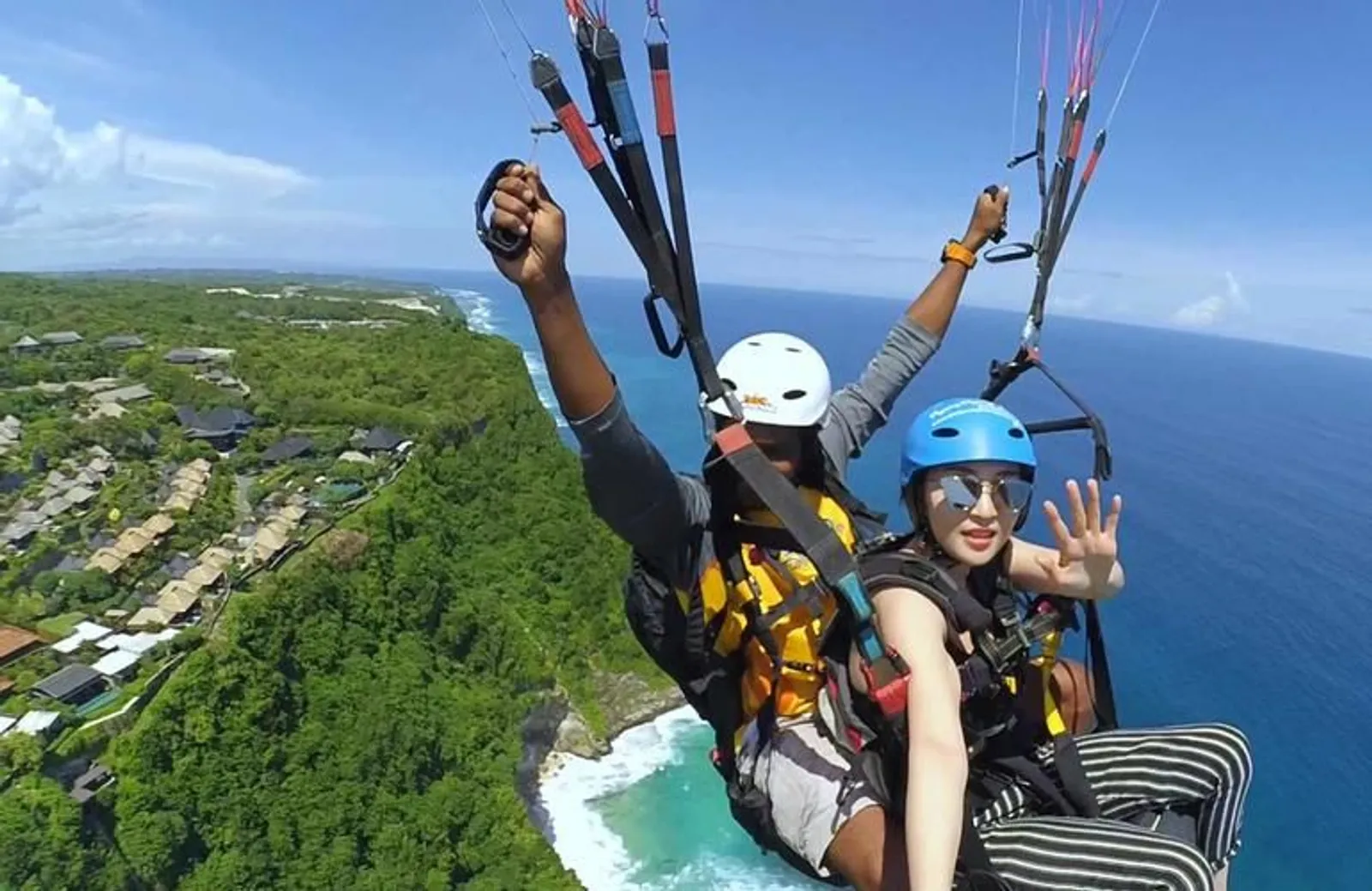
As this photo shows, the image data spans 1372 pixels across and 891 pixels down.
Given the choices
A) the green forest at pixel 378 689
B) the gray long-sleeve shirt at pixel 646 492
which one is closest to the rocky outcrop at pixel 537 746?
the green forest at pixel 378 689

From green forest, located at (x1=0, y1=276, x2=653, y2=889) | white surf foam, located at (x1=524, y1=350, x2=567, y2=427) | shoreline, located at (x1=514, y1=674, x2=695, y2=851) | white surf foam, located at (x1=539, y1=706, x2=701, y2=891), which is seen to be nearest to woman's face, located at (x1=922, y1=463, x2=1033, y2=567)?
green forest, located at (x1=0, y1=276, x2=653, y2=889)

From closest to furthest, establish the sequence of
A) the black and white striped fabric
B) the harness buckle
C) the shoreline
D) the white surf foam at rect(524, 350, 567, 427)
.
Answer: the harness buckle < the black and white striped fabric < the shoreline < the white surf foam at rect(524, 350, 567, 427)

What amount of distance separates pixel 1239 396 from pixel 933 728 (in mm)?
114878

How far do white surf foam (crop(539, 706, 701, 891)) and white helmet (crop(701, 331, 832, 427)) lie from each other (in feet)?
63.8

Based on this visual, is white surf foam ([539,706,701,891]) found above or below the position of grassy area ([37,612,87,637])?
below

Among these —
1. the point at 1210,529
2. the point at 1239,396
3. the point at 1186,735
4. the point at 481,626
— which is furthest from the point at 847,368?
the point at 1186,735

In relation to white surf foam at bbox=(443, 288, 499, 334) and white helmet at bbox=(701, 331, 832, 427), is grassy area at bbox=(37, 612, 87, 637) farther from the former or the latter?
white surf foam at bbox=(443, 288, 499, 334)

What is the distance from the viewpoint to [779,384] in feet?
7.31

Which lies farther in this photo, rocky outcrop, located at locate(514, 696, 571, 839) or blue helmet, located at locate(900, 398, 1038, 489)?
rocky outcrop, located at locate(514, 696, 571, 839)

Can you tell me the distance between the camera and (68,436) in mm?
30125

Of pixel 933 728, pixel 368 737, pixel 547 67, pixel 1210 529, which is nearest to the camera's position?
pixel 547 67

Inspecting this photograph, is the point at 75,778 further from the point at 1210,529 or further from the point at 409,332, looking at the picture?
the point at 1210,529

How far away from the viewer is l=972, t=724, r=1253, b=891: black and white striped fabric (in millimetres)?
1985

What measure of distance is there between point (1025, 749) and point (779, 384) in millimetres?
1287
